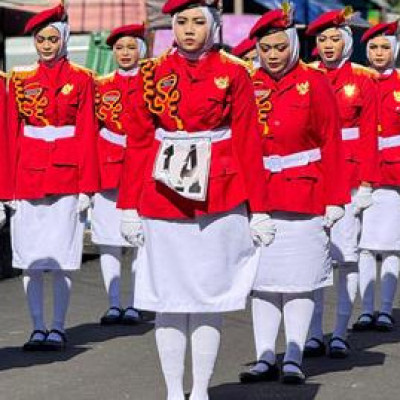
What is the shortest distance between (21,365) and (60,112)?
165 cm

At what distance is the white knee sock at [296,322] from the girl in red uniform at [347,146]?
0.96 meters

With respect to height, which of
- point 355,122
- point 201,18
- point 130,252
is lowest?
point 130,252

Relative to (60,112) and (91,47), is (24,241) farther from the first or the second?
(91,47)

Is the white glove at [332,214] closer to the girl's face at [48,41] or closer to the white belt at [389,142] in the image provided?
the girl's face at [48,41]

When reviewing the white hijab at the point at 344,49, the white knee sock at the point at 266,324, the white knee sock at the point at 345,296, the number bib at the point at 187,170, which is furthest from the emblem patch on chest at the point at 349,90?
the number bib at the point at 187,170

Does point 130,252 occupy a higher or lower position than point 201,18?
lower

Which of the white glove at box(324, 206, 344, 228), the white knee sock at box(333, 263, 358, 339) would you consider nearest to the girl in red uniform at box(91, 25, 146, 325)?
the white knee sock at box(333, 263, 358, 339)

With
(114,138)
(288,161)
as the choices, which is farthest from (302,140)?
(114,138)

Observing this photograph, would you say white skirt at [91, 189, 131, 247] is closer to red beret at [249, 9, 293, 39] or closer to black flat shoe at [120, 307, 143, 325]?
black flat shoe at [120, 307, 143, 325]

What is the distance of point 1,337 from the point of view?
10.6m

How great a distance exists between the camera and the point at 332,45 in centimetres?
1002

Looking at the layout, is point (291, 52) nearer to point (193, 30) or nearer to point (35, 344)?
point (193, 30)

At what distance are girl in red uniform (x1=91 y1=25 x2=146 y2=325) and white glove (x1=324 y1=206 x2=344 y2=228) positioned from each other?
3.03 m

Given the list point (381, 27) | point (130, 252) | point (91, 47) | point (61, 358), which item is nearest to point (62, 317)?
point (61, 358)
